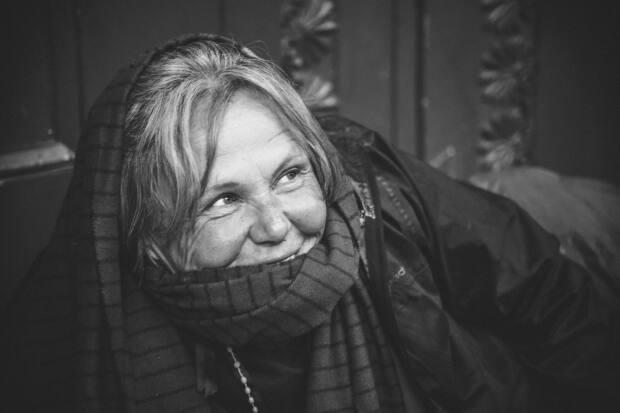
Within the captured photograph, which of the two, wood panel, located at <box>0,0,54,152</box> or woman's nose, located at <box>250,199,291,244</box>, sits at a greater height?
wood panel, located at <box>0,0,54,152</box>

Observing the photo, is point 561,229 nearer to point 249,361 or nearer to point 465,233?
point 465,233

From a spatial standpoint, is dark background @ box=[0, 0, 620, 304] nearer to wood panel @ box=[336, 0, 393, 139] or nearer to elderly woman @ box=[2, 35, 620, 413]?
wood panel @ box=[336, 0, 393, 139]

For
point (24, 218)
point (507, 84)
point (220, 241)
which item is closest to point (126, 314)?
point (220, 241)

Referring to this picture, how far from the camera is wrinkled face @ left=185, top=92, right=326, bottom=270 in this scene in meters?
0.91

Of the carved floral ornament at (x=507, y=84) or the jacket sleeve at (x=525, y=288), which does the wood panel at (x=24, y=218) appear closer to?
the jacket sleeve at (x=525, y=288)

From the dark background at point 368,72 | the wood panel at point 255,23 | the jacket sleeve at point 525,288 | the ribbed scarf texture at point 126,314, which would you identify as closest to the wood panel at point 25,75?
the dark background at point 368,72

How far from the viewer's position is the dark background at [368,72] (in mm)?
1222

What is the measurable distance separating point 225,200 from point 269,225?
0.10 m

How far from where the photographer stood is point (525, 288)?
3.63ft

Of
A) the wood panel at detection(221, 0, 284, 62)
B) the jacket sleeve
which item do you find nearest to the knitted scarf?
the jacket sleeve

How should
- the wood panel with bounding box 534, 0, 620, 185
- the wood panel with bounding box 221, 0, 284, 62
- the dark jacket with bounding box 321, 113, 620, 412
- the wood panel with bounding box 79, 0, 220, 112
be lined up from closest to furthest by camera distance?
1. the dark jacket with bounding box 321, 113, 620, 412
2. the wood panel with bounding box 79, 0, 220, 112
3. the wood panel with bounding box 221, 0, 284, 62
4. the wood panel with bounding box 534, 0, 620, 185

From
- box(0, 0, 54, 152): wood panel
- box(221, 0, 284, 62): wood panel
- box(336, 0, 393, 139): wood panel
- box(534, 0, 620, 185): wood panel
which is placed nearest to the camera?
box(0, 0, 54, 152): wood panel

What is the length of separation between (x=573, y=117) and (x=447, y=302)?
4.53 ft

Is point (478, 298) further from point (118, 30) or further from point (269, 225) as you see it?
point (118, 30)
